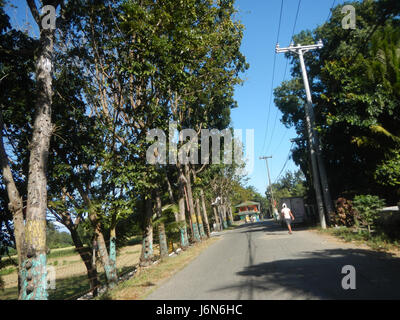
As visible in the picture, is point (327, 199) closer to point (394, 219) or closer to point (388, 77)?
point (394, 219)

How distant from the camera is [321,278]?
6.20 meters

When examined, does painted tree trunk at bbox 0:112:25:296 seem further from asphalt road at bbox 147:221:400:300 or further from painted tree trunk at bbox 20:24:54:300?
asphalt road at bbox 147:221:400:300

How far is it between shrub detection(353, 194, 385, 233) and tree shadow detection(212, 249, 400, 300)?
3.79 meters

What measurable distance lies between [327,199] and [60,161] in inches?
592

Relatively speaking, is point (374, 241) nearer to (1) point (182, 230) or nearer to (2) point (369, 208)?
(2) point (369, 208)

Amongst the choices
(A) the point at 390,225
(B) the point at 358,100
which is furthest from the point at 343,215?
(B) the point at 358,100

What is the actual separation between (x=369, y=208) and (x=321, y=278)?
7817mm

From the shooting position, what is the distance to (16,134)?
34.6ft

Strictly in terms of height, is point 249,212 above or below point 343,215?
below

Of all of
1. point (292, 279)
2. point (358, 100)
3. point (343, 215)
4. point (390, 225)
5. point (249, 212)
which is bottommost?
point (249, 212)

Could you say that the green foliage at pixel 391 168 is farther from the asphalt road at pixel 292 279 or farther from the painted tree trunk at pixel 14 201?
the painted tree trunk at pixel 14 201

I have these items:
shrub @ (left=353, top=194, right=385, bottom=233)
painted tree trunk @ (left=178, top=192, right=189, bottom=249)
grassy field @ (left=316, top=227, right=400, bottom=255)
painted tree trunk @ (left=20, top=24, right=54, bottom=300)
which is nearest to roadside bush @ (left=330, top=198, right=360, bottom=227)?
grassy field @ (left=316, top=227, right=400, bottom=255)

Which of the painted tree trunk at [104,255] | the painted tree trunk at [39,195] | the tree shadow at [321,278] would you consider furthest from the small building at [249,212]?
the painted tree trunk at [39,195]

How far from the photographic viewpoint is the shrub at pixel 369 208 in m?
12.1
